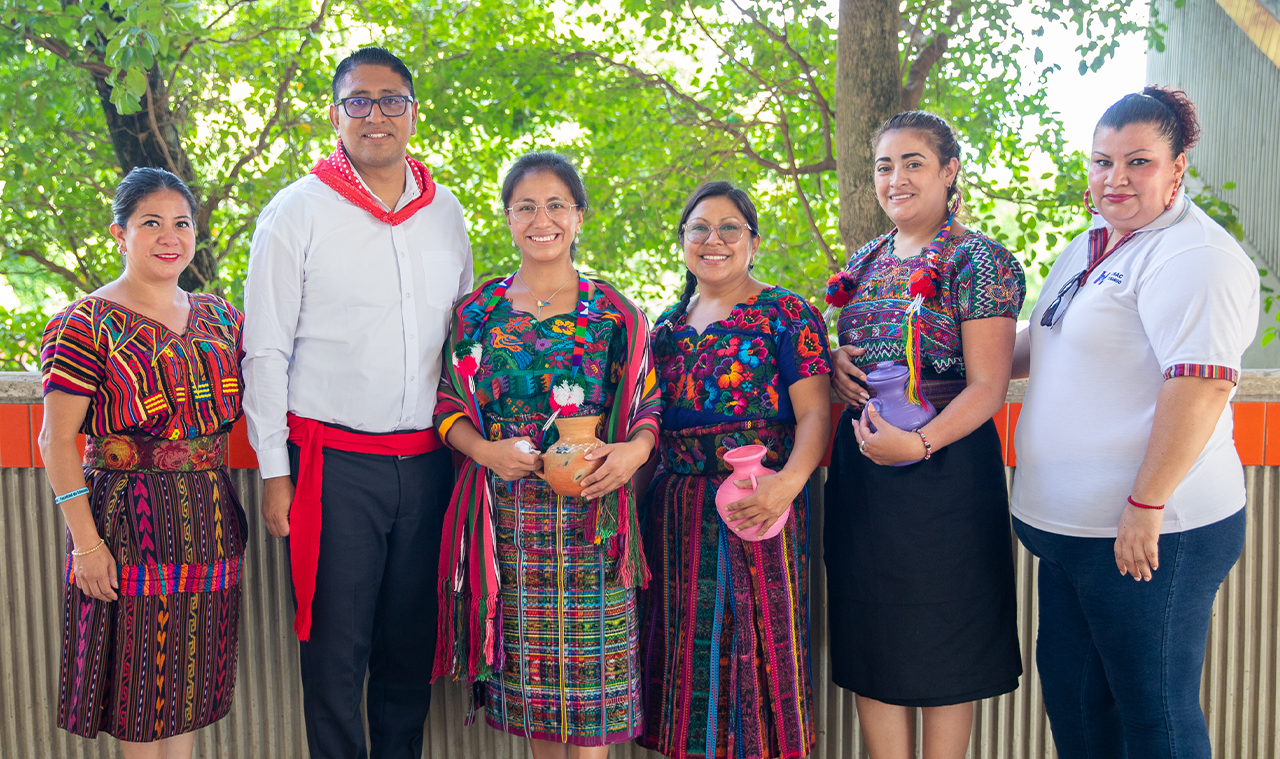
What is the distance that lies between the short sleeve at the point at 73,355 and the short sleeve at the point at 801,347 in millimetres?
1542

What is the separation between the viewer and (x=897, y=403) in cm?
180

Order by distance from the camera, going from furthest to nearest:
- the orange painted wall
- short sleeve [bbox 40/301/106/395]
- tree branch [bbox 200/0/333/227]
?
1. tree branch [bbox 200/0/333/227]
2. the orange painted wall
3. short sleeve [bbox 40/301/106/395]

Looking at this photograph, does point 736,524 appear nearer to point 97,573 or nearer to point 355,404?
point 355,404

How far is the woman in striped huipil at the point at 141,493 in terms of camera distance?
1865 millimetres

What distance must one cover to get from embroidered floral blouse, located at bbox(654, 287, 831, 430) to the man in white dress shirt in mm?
660

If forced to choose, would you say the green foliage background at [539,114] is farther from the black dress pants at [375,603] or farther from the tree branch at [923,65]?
the black dress pants at [375,603]

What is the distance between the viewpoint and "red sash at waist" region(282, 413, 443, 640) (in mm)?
1986

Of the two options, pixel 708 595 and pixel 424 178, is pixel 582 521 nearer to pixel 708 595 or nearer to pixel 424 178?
pixel 708 595

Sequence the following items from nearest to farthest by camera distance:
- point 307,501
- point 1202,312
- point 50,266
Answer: point 1202,312, point 307,501, point 50,266

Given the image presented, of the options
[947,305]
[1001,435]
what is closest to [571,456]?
[947,305]

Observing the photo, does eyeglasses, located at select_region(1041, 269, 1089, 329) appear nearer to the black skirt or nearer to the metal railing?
the black skirt

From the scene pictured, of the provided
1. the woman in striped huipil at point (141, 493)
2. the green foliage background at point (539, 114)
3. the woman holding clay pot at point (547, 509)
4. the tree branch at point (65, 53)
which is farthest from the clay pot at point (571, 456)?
the tree branch at point (65, 53)

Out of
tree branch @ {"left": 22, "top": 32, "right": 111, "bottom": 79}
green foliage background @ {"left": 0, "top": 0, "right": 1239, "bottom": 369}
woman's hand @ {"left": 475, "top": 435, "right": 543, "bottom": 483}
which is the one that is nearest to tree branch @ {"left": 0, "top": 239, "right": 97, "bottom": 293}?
green foliage background @ {"left": 0, "top": 0, "right": 1239, "bottom": 369}

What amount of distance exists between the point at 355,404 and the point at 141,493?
0.51m
